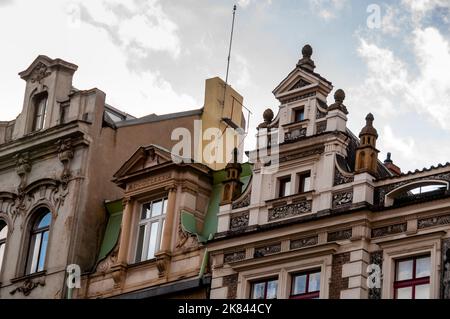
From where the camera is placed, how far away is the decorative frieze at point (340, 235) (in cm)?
3762

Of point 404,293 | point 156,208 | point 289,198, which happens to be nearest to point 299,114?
point 289,198

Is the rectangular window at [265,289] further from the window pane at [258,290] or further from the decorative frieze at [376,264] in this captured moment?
the decorative frieze at [376,264]

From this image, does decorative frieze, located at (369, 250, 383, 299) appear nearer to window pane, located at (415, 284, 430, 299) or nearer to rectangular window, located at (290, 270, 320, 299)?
window pane, located at (415, 284, 430, 299)

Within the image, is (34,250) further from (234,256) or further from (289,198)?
(289,198)

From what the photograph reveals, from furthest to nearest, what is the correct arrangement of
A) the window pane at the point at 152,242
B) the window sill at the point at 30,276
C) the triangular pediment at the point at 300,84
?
1. the window sill at the point at 30,276
2. the window pane at the point at 152,242
3. the triangular pediment at the point at 300,84

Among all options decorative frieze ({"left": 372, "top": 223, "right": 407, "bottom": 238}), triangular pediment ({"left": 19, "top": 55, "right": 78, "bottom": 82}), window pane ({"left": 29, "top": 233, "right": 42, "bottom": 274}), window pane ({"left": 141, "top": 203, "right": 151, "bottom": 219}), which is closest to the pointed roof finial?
decorative frieze ({"left": 372, "top": 223, "right": 407, "bottom": 238})

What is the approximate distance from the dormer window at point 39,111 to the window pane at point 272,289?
1295 centimetres

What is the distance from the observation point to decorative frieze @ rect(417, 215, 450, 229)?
36.0 metres

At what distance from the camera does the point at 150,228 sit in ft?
143

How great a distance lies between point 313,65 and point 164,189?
6043 millimetres

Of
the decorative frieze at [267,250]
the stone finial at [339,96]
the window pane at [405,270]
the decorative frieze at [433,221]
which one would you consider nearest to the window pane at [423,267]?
the window pane at [405,270]

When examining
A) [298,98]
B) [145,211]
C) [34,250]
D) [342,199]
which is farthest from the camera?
[34,250]

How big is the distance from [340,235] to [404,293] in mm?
2655

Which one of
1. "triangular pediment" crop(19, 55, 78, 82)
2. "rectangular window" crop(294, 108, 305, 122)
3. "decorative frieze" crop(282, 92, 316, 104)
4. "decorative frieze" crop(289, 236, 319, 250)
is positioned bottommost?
"decorative frieze" crop(289, 236, 319, 250)
